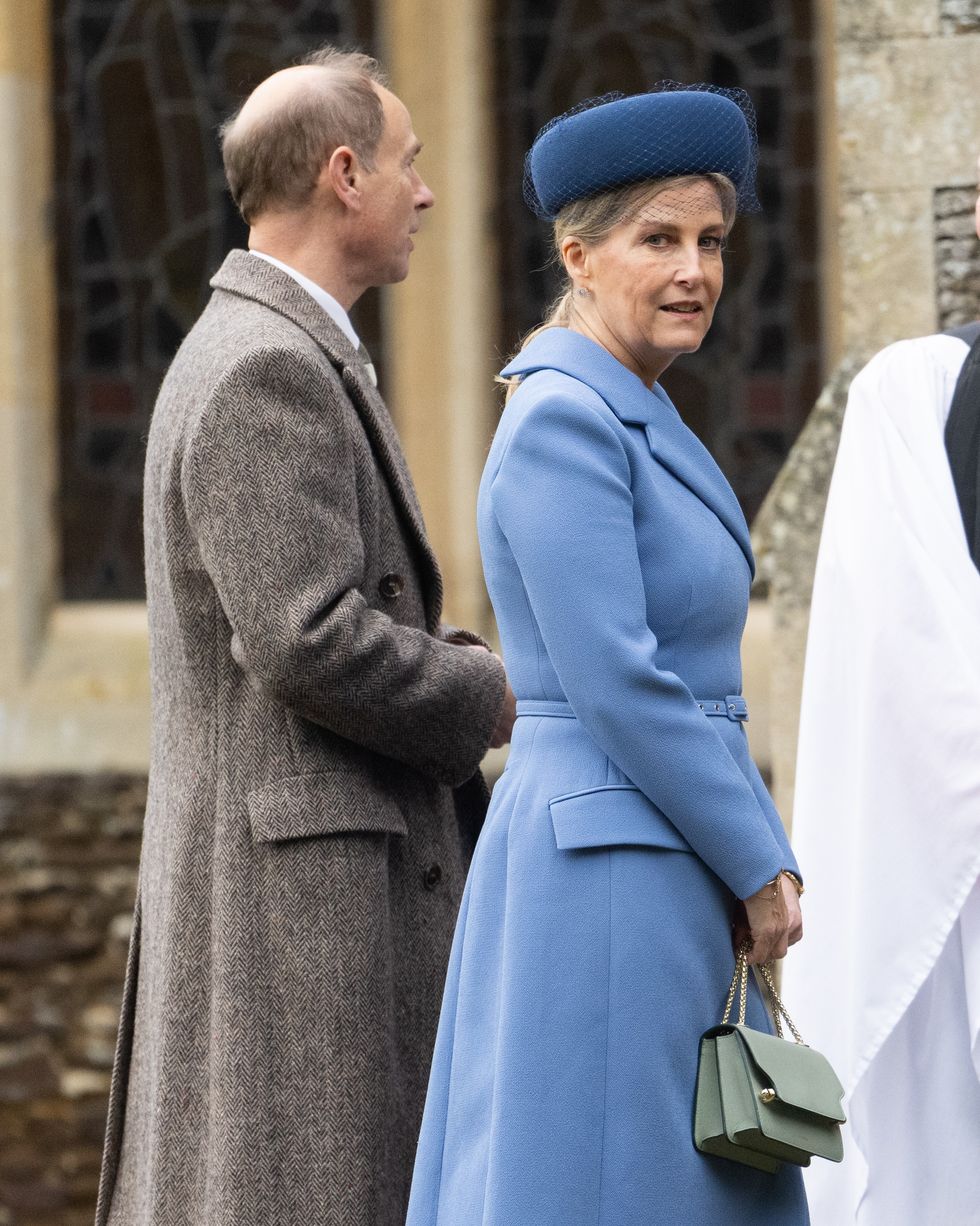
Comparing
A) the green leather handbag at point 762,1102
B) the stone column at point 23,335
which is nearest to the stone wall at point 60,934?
the stone column at point 23,335

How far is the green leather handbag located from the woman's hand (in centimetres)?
10

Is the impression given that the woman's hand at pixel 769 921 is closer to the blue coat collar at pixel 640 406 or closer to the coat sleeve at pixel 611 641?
the coat sleeve at pixel 611 641

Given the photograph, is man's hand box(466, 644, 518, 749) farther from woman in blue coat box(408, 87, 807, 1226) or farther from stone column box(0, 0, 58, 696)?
stone column box(0, 0, 58, 696)

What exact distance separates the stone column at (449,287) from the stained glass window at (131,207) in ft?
0.87

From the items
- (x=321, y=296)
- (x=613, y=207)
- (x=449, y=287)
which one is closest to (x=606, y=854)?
(x=613, y=207)

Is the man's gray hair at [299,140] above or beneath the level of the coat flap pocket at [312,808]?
above

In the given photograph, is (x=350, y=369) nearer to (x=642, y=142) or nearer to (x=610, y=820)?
(x=642, y=142)

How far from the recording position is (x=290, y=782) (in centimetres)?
265

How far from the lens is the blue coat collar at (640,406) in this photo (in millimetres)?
2312

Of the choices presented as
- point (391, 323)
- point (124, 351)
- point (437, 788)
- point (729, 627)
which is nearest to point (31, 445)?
point (124, 351)

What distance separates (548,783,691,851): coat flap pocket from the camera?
2.21 metres

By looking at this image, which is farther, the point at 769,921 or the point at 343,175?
the point at 343,175

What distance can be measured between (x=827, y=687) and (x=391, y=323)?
2.92 metres

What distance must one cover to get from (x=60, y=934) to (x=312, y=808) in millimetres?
3049
